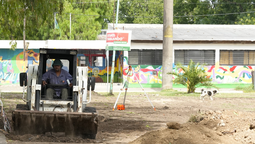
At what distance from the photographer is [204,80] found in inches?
848

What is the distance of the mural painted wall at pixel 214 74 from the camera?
2867 centimetres

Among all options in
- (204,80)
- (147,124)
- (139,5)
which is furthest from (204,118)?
(139,5)

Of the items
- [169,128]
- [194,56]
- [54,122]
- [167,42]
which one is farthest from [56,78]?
[194,56]

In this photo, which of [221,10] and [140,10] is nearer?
[221,10]

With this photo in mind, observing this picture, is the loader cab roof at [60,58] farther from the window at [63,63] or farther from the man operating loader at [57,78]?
the man operating loader at [57,78]

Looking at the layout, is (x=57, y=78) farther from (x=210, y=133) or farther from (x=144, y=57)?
(x=144, y=57)

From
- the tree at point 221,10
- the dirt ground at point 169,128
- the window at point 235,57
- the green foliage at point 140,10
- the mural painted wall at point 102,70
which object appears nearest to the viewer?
the dirt ground at point 169,128

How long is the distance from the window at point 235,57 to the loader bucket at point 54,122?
22.5 m

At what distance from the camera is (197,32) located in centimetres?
3119

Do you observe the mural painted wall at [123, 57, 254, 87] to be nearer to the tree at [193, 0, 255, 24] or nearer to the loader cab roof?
the loader cab roof

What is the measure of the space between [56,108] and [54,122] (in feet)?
2.23

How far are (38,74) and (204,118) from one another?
4121mm

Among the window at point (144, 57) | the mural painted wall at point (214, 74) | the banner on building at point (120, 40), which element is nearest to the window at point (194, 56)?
the mural painted wall at point (214, 74)

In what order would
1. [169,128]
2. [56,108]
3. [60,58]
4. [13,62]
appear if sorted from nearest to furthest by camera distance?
[169,128] → [56,108] → [60,58] → [13,62]
